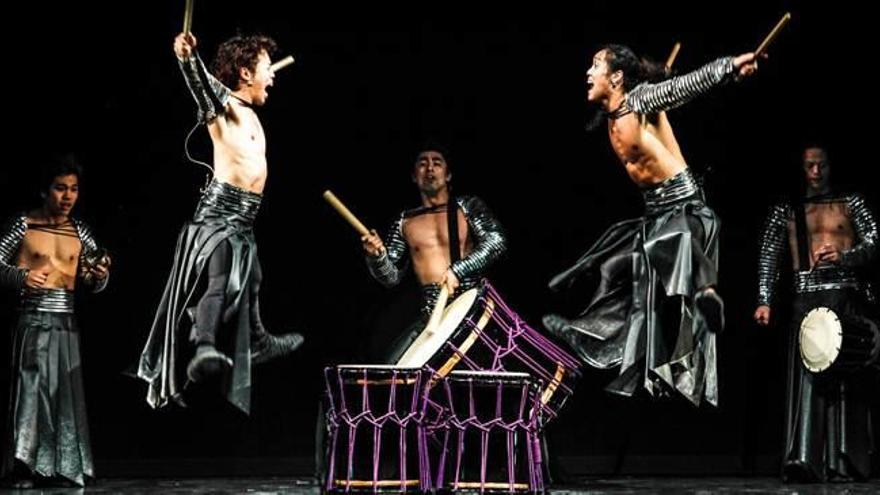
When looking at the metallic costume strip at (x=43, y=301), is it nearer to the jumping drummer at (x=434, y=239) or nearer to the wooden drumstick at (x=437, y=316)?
the jumping drummer at (x=434, y=239)

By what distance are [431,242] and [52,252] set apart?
166 centimetres

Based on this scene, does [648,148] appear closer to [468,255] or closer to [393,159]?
[468,255]

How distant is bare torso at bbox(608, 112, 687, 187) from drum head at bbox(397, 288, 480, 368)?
84 centimetres

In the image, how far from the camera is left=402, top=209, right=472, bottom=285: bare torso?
6.07 m

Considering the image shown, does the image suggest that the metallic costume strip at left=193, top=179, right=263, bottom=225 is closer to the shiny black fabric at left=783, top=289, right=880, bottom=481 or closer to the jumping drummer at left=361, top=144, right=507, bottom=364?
the jumping drummer at left=361, top=144, right=507, bottom=364

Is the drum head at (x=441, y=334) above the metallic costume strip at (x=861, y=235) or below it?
below

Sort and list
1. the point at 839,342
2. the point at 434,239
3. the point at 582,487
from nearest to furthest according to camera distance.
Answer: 1. the point at 582,487
2. the point at 839,342
3. the point at 434,239

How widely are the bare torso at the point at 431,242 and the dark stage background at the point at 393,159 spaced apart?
14.1 inches

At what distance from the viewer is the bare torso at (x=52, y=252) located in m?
5.96

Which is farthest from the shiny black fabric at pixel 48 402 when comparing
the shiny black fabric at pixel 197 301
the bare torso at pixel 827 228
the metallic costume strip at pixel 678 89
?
the bare torso at pixel 827 228

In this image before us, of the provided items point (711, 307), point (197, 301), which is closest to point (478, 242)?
point (711, 307)

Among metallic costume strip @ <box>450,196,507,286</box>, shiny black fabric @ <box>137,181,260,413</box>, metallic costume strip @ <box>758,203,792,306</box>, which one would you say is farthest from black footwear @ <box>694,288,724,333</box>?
shiny black fabric @ <box>137,181,260,413</box>

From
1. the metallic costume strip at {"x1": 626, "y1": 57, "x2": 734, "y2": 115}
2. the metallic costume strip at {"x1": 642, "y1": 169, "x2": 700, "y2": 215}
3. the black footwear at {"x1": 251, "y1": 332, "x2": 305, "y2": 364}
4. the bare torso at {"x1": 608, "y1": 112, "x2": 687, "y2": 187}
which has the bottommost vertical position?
the black footwear at {"x1": 251, "y1": 332, "x2": 305, "y2": 364}

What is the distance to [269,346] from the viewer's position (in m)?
5.20
